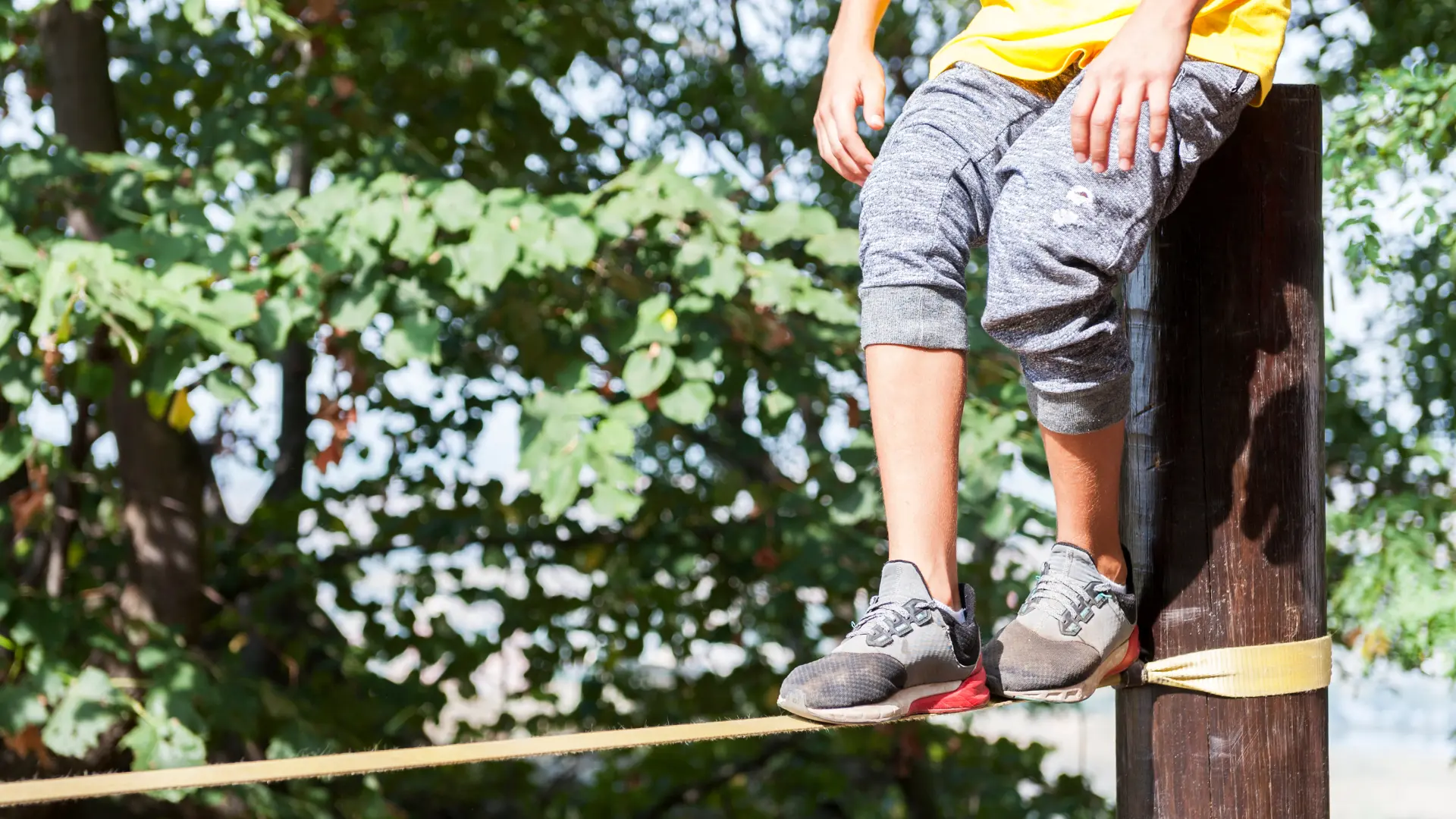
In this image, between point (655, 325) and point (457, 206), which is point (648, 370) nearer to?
point (655, 325)

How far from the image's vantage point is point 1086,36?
4.23 feet

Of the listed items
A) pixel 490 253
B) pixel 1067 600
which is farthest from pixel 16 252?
pixel 1067 600

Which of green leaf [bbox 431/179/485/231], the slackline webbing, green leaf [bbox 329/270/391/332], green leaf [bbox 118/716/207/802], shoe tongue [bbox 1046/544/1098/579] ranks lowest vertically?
green leaf [bbox 118/716/207/802]

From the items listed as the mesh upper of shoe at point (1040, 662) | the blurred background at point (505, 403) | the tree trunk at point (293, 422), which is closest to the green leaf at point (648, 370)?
the blurred background at point (505, 403)

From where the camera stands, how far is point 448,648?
377 cm

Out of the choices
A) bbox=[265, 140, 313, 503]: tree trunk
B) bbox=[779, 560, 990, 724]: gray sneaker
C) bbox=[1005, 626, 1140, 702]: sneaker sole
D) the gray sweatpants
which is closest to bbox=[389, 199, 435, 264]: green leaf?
the gray sweatpants

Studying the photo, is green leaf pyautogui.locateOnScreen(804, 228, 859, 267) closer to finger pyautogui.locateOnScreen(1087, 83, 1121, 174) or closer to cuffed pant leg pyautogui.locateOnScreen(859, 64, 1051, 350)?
cuffed pant leg pyautogui.locateOnScreen(859, 64, 1051, 350)

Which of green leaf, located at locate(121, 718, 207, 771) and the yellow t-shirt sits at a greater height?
the yellow t-shirt

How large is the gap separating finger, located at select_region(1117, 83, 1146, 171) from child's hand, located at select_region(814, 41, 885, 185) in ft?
1.18

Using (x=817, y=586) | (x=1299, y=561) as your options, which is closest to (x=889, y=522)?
(x=1299, y=561)

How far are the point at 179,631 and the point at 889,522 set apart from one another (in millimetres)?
2611

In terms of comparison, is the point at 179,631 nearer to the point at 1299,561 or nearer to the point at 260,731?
Result: the point at 260,731

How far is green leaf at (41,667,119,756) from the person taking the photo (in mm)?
2645

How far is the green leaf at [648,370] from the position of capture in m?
2.54
